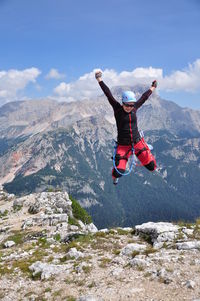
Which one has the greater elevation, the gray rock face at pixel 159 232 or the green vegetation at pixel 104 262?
the gray rock face at pixel 159 232

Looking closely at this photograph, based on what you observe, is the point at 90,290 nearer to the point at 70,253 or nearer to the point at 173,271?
the point at 173,271

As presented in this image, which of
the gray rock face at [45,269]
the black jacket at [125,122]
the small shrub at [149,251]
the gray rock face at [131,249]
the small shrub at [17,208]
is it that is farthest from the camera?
the small shrub at [17,208]

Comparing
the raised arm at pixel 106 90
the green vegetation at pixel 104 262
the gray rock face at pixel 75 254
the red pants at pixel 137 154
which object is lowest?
the gray rock face at pixel 75 254

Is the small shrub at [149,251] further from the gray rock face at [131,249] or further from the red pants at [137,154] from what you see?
the red pants at [137,154]

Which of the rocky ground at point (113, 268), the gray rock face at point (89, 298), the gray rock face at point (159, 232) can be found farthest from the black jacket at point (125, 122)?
the gray rock face at point (159, 232)

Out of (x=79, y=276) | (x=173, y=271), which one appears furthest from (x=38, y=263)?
(x=173, y=271)

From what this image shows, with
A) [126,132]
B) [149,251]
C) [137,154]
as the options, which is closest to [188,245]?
[149,251]

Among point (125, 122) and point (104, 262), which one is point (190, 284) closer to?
point (104, 262)

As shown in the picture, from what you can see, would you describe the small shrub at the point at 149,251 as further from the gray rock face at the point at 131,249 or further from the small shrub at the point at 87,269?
the small shrub at the point at 87,269

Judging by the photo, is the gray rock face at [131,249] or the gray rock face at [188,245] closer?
the gray rock face at [188,245]

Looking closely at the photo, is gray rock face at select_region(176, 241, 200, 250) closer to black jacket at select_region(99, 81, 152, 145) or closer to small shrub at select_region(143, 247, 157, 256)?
small shrub at select_region(143, 247, 157, 256)

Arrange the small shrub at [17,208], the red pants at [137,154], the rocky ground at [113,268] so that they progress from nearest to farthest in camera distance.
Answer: the rocky ground at [113,268], the red pants at [137,154], the small shrub at [17,208]

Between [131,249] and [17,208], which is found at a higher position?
[131,249]

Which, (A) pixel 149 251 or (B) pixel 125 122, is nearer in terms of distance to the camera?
(B) pixel 125 122
